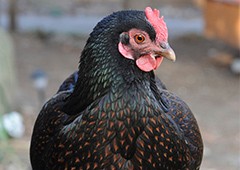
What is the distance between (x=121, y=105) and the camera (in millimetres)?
2389

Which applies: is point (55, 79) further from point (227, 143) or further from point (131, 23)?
point (131, 23)

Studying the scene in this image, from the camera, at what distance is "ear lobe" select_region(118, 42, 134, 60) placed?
2.35 meters

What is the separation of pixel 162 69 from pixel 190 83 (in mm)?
769

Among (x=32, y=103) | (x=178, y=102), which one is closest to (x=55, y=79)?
(x=32, y=103)

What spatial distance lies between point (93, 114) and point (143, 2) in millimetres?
7811

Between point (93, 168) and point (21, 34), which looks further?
point (21, 34)

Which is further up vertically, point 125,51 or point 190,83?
point 190,83

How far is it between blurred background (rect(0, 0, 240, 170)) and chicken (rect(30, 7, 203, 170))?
2197 millimetres

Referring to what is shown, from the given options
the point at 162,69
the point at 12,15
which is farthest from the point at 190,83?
the point at 12,15

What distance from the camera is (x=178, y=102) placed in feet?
9.34

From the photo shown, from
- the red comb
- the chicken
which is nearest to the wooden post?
the chicken

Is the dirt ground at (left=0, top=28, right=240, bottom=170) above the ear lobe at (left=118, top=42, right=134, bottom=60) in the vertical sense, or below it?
above

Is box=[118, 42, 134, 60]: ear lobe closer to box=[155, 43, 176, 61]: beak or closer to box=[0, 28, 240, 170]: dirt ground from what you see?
box=[155, 43, 176, 61]: beak

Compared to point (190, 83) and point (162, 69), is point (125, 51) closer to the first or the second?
point (190, 83)
